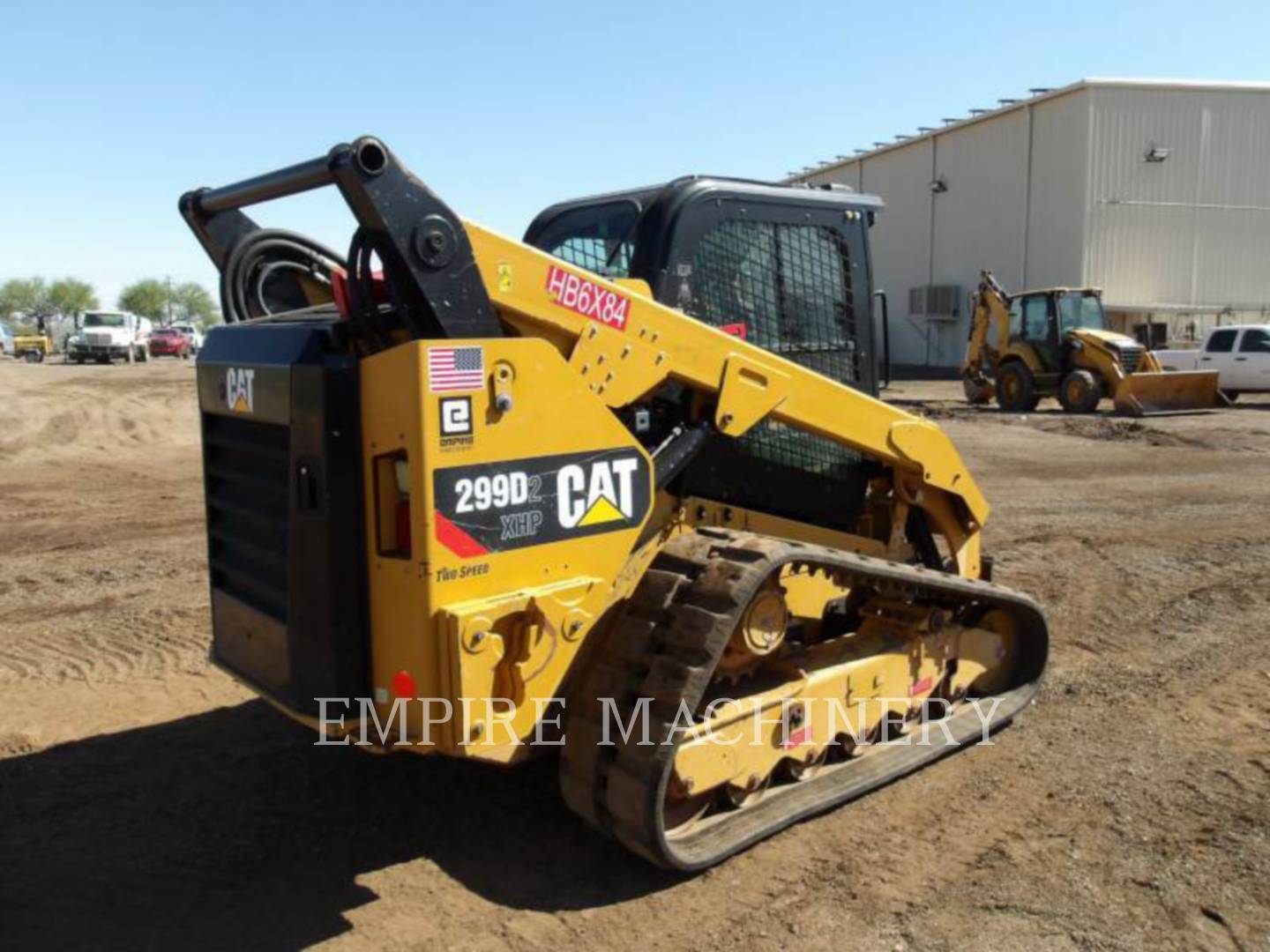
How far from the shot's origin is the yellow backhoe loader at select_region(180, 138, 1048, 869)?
3324mm

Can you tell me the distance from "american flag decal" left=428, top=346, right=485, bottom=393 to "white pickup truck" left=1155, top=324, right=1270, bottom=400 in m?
21.8

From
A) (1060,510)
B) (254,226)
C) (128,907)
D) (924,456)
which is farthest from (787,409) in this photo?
(1060,510)

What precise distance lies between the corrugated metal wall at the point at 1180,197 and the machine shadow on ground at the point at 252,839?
102 ft

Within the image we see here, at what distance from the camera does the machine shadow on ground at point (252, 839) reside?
357cm

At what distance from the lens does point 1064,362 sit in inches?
840

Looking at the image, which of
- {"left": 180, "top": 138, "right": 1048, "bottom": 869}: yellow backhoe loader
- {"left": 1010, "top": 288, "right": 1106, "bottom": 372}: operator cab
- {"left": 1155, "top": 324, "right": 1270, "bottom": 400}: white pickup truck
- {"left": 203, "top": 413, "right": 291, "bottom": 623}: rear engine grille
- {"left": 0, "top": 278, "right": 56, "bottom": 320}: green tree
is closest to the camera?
{"left": 180, "top": 138, "right": 1048, "bottom": 869}: yellow backhoe loader

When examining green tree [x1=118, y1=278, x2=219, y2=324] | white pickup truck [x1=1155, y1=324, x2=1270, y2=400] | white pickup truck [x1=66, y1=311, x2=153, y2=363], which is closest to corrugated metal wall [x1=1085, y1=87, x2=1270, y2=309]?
white pickup truck [x1=1155, y1=324, x2=1270, y2=400]

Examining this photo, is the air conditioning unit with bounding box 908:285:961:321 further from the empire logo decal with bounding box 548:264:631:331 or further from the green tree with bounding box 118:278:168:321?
the green tree with bounding box 118:278:168:321

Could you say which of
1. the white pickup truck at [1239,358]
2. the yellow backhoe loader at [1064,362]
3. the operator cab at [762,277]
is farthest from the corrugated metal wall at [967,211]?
the operator cab at [762,277]

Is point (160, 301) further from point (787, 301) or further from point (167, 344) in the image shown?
point (787, 301)

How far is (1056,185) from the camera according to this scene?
32.2 meters

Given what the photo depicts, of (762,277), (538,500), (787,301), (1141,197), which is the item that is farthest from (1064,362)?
(538,500)

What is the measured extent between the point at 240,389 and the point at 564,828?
80.4 inches

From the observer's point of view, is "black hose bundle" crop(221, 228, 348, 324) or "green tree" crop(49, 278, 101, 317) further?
"green tree" crop(49, 278, 101, 317)
